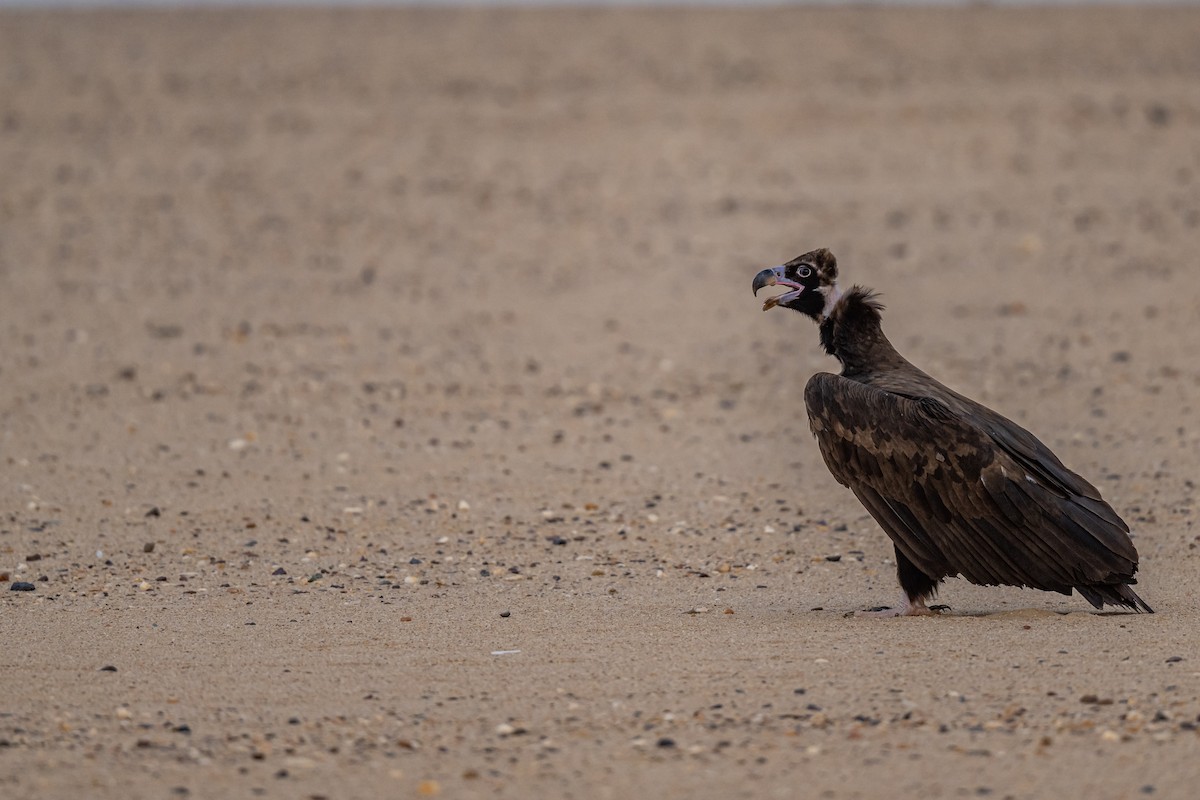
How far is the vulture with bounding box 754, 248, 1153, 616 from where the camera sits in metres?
7.25

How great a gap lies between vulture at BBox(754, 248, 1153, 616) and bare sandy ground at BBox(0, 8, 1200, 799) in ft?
0.86

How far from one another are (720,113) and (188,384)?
13923 millimetres

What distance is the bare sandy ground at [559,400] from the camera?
6.23m

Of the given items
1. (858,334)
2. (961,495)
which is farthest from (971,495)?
(858,334)

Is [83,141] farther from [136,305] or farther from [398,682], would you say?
[398,682]

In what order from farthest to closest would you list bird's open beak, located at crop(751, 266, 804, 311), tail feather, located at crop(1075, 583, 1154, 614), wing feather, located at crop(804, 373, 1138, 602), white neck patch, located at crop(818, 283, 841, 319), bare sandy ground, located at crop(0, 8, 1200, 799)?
white neck patch, located at crop(818, 283, 841, 319) → bird's open beak, located at crop(751, 266, 804, 311) → tail feather, located at crop(1075, 583, 1154, 614) → wing feather, located at crop(804, 373, 1138, 602) → bare sandy ground, located at crop(0, 8, 1200, 799)

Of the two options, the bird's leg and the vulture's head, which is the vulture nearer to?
the bird's leg

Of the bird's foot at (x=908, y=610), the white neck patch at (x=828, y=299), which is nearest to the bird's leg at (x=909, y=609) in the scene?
the bird's foot at (x=908, y=610)

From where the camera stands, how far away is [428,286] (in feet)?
60.2

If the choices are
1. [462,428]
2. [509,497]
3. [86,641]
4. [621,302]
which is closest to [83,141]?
[621,302]

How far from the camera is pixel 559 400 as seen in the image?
13445 mm

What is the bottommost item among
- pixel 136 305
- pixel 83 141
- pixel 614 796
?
pixel 614 796

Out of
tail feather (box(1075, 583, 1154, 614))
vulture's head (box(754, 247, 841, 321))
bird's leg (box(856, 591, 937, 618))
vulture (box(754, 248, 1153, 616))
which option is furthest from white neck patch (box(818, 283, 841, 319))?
tail feather (box(1075, 583, 1154, 614))

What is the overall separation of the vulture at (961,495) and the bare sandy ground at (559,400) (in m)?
0.26
